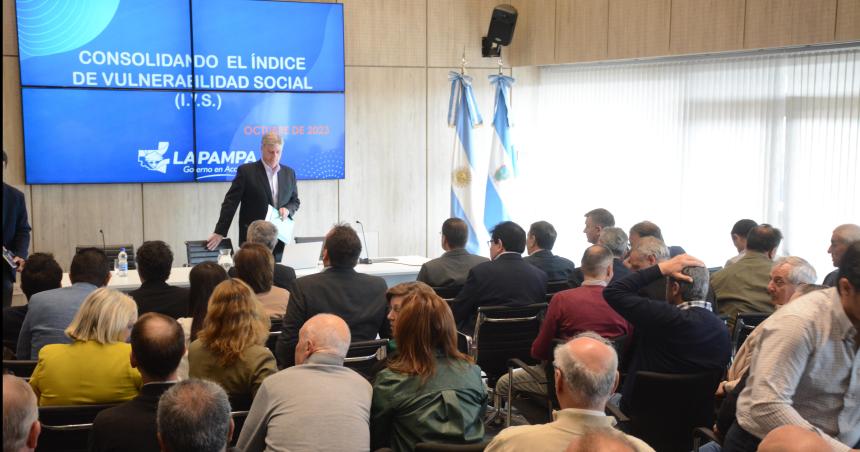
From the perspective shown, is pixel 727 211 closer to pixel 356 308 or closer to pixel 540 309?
pixel 540 309

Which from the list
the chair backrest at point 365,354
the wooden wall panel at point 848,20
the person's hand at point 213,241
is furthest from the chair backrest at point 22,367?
the wooden wall panel at point 848,20

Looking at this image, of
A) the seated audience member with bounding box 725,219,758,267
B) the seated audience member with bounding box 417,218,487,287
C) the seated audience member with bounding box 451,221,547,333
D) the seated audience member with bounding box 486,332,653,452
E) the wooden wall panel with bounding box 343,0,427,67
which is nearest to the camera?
→ the seated audience member with bounding box 486,332,653,452

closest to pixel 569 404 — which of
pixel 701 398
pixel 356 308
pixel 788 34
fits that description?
pixel 701 398

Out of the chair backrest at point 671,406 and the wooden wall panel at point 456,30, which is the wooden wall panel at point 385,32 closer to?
the wooden wall panel at point 456,30

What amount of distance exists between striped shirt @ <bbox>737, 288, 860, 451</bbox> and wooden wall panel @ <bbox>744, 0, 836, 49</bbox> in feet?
16.2

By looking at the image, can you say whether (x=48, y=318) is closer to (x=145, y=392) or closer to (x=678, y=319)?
(x=145, y=392)

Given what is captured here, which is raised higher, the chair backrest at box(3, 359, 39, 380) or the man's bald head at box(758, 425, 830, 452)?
the man's bald head at box(758, 425, 830, 452)

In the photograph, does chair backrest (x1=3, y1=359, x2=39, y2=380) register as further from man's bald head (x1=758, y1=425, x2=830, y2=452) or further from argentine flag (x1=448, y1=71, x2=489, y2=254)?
argentine flag (x1=448, y1=71, x2=489, y2=254)

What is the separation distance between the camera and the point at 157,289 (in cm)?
460

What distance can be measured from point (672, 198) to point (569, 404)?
653cm

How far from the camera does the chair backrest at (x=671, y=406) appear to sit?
3520 mm

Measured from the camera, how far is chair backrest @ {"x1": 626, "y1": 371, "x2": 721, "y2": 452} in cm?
352

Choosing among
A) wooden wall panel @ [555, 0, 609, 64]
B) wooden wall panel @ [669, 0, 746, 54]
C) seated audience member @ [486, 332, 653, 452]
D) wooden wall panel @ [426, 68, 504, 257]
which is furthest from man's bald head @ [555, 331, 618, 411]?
wooden wall panel @ [426, 68, 504, 257]

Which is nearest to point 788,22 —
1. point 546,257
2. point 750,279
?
point 750,279
